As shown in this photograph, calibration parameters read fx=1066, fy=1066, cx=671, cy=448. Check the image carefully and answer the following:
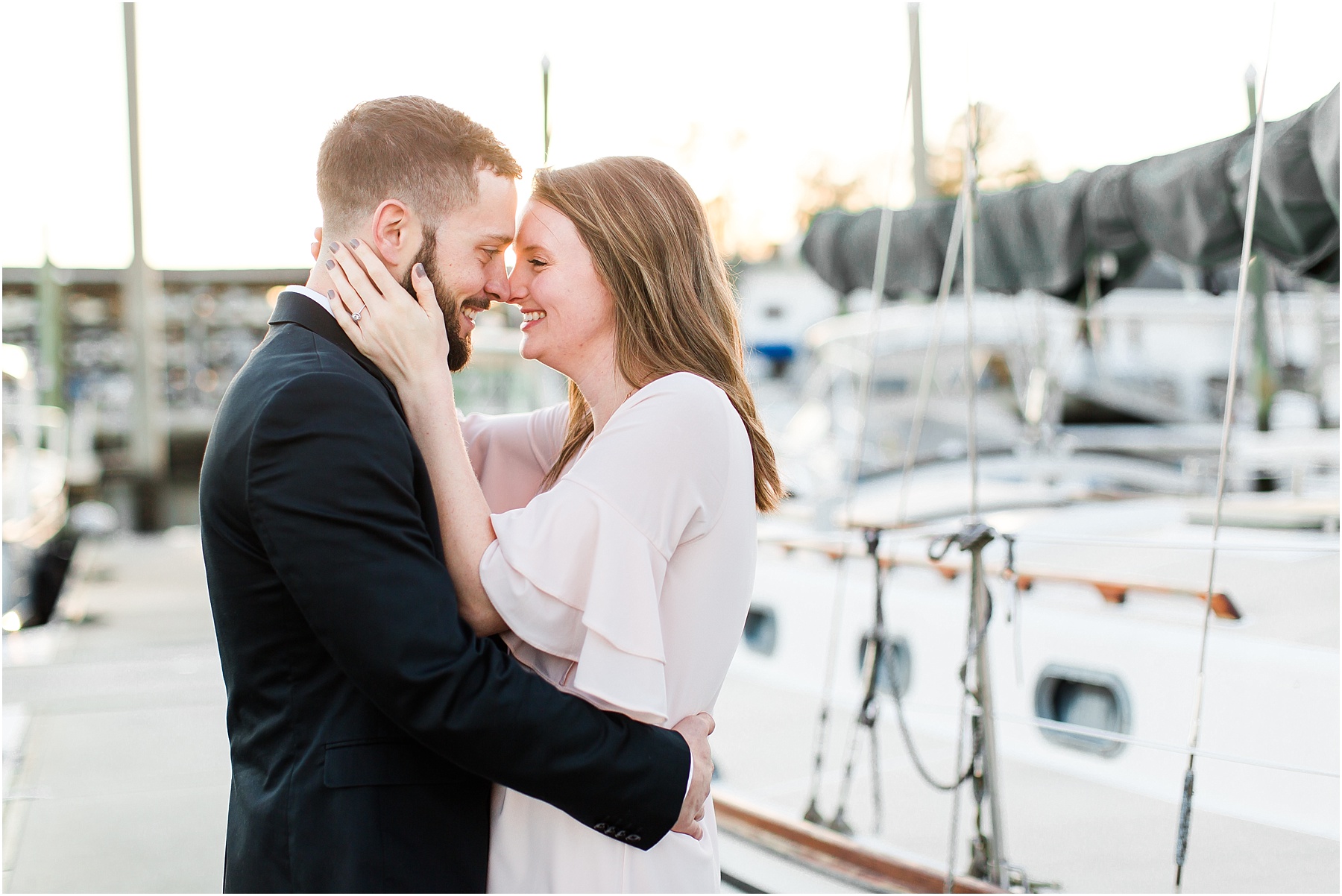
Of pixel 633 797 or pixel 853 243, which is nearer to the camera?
pixel 633 797

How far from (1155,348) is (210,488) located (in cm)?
1276

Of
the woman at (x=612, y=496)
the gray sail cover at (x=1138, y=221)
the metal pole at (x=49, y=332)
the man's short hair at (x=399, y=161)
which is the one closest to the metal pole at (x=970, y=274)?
the gray sail cover at (x=1138, y=221)

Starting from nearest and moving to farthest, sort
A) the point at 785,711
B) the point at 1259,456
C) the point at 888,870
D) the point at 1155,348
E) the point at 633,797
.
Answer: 1. the point at 633,797
2. the point at 888,870
3. the point at 785,711
4. the point at 1259,456
5. the point at 1155,348

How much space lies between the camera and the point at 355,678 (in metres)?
1.45

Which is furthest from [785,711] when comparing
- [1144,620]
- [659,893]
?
[659,893]

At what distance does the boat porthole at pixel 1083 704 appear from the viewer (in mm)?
4766

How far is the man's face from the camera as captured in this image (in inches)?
69.7

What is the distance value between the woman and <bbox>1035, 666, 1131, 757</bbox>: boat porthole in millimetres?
3499

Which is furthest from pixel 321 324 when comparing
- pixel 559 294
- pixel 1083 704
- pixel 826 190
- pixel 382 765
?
pixel 826 190

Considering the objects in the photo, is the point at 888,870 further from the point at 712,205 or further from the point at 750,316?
the point at 712,205

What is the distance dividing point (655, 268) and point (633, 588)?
0.62 metres

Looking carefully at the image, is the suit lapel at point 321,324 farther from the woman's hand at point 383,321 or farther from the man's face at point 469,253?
the man's face at point 469,253

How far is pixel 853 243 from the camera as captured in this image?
7324 mm

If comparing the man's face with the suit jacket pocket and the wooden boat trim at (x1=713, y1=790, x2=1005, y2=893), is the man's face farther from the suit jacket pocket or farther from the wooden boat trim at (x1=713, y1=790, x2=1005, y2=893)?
the wooden boat trim at (x1=713, y1=790, x2=1005, y2=893)
